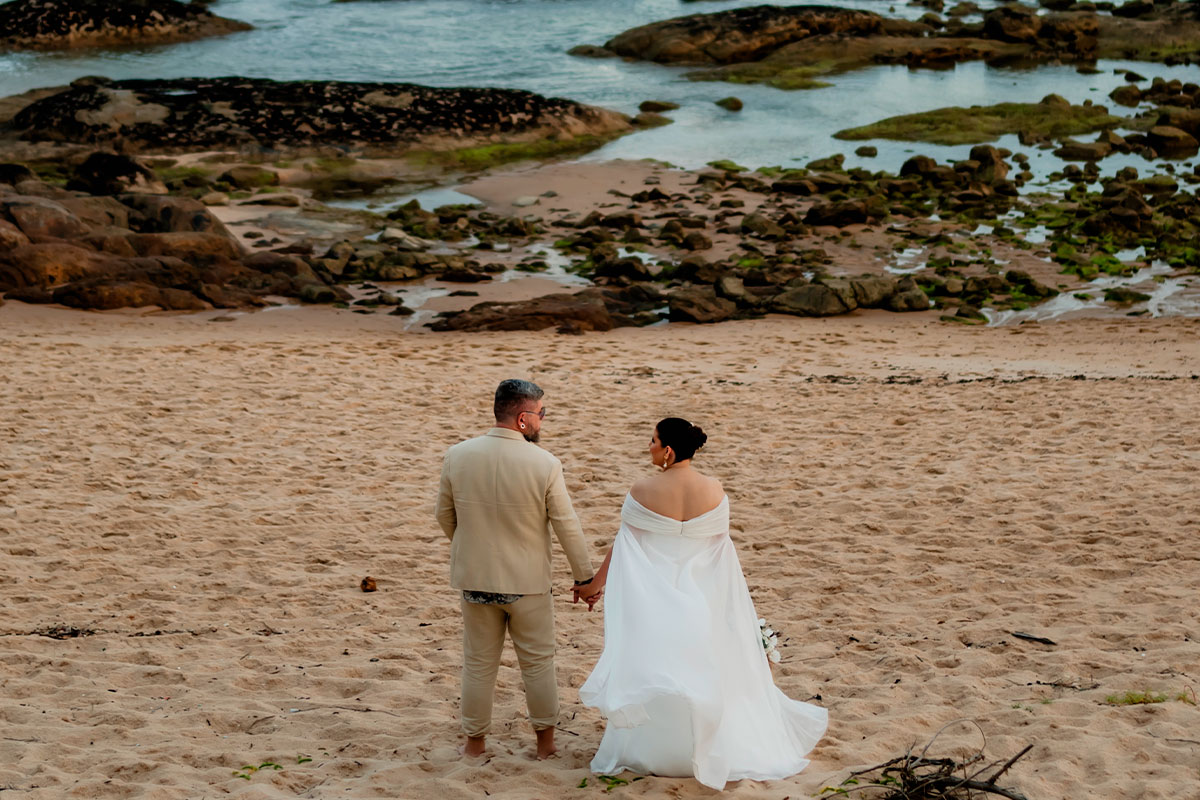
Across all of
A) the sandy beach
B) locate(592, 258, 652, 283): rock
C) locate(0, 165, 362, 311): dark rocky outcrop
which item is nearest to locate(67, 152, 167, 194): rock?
locate(0, 165, 362, 311): dark rocky outcrop

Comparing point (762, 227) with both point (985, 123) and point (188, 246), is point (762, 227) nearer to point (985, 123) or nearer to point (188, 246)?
point (188, 246)

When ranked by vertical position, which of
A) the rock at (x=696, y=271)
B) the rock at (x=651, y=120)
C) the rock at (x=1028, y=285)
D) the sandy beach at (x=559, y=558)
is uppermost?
the rock at (x=651, y=120)

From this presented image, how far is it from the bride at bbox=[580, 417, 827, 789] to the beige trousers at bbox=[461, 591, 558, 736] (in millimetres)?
275

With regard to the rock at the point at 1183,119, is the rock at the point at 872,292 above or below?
below

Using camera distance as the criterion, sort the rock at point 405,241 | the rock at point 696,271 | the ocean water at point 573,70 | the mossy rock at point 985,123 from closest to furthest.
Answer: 1. the rock at point 696,271
2. the rock at point 405,241
3. the mossy rock at point 985,123
4. the ocean water at point 573,70

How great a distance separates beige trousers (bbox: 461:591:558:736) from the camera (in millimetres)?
5164

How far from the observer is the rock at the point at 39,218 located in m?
18.8

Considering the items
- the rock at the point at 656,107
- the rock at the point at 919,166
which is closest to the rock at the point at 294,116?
the rock at the point at 656,107

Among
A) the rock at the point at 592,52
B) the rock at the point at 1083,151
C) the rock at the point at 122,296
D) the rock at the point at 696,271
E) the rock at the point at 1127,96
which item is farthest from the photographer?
the rock at the point at 592,52

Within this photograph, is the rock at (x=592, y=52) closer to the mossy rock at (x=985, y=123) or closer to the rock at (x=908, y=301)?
the mossy rock at (x=985, y=123)

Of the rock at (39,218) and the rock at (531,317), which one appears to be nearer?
the rock at (531,317)

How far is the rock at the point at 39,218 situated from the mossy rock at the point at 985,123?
22.5 m

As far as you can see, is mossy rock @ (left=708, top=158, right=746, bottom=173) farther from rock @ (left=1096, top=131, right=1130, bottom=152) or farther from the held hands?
the held hands

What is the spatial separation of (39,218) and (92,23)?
34.7 meters
